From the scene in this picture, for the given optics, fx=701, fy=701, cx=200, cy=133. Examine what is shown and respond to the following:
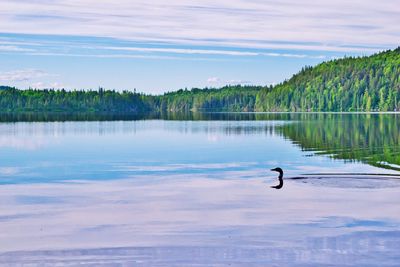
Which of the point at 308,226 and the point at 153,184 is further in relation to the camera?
the point at 153,184

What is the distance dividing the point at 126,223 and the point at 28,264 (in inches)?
238

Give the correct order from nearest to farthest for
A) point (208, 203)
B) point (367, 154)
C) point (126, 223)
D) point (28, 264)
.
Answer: point (28, 264)
point (126, 223)
point (208, 203)
point (367, 154)

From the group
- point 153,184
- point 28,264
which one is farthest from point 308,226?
point 153,184

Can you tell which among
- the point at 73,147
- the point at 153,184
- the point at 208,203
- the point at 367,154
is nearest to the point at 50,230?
the point at 208,203

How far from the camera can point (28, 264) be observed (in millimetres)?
17750

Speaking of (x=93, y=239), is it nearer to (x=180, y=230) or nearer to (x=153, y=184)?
(x=180, y=230)

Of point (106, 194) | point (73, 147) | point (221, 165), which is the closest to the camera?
point (106, 194)

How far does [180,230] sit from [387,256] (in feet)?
22.9

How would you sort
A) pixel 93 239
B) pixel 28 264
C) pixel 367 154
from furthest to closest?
pixel 367 154 → pixel 93 239 → pixel 28 264

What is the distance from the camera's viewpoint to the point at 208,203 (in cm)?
2825

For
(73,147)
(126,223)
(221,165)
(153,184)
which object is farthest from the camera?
(73,147)

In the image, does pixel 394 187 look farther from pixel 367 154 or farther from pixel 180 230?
pixel 367 154

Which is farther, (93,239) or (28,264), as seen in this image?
(93,239)

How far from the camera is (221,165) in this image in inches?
1817
